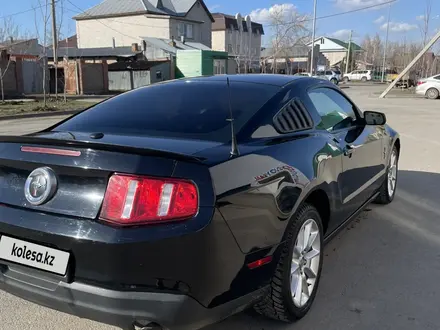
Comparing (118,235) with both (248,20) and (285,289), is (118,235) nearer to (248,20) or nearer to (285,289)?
(285,289)

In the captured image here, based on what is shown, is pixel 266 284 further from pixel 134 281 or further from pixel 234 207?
pixel 134 281

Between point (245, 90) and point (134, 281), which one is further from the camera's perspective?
point (245, 90)

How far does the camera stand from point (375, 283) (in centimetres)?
328

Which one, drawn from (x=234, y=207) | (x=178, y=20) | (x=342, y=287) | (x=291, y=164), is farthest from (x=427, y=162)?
(x=178, y=20)

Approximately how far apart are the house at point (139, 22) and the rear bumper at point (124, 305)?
148 ft

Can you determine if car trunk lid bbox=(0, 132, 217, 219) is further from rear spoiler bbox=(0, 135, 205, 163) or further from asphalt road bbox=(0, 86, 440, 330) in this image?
asphalt road bbox=(0, 86, 440, 330)

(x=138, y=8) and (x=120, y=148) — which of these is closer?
(x=120, y=148)

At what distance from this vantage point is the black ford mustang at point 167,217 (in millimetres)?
1970

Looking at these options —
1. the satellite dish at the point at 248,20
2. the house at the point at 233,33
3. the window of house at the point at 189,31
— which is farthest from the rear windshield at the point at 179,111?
the satellite dish at the point at 248,20

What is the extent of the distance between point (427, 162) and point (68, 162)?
22.7ft

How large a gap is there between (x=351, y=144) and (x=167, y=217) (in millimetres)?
2176

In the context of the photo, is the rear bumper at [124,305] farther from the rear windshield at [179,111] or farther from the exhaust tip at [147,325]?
the rear windshield at [179,111]

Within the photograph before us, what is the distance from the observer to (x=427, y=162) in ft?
24.8

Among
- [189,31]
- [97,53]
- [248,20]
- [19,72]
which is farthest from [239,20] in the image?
[19,72]
